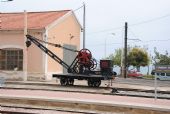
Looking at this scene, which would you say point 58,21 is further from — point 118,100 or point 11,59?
point 118,100

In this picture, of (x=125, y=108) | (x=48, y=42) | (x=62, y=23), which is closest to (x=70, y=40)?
(x=62, y=23)

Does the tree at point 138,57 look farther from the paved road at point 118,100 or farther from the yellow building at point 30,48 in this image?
the paved road at point 118,100

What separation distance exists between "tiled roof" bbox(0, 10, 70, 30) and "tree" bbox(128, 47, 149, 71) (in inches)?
1632

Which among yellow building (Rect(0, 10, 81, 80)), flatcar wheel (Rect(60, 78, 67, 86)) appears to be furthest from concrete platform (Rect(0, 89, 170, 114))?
yellow building (Rect(0, 10, 81, 80))

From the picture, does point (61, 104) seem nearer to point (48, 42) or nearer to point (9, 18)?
point (48, 42)

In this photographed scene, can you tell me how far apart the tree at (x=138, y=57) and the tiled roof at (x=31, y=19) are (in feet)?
136

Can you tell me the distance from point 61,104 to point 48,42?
20863 millimetres

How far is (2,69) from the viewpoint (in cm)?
3934

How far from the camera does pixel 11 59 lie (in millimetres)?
38969

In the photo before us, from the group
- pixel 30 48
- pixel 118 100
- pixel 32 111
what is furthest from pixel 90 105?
pixel 30 48

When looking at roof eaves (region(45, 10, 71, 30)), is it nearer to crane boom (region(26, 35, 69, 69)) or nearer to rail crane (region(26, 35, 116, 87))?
crane boom (region(26, 35, 69, 69))

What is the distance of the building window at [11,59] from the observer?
3853 cm

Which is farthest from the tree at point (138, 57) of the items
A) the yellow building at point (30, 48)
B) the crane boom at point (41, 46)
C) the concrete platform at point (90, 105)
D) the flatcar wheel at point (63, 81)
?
the concrete platform at point (90, 105)

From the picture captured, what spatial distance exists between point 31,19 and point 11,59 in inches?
198
